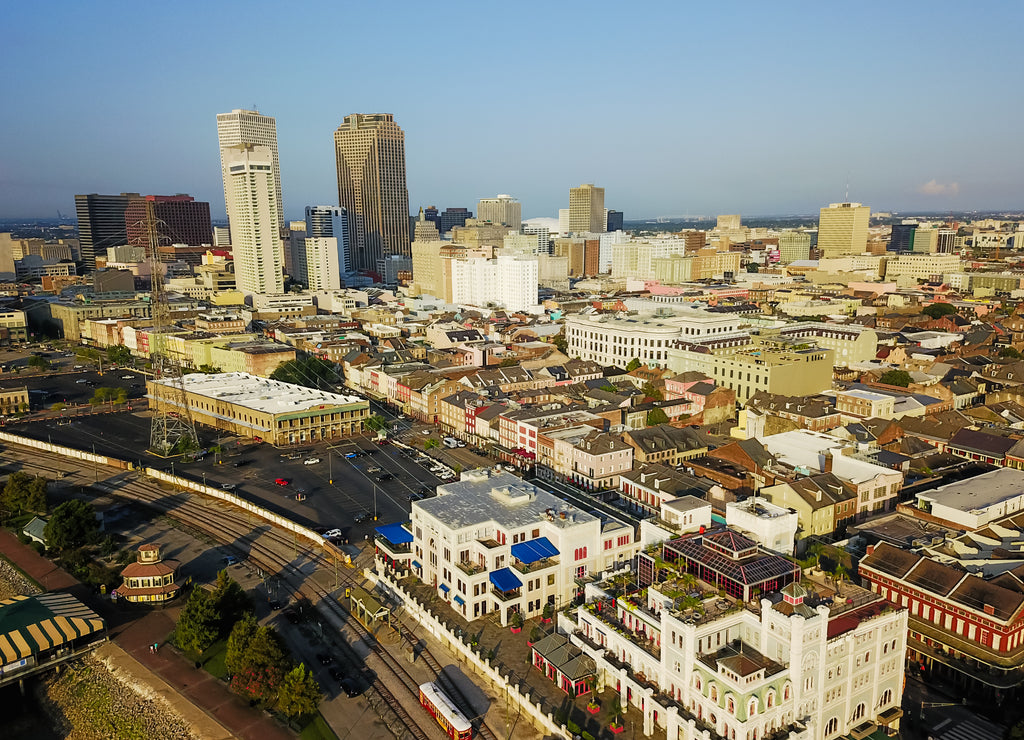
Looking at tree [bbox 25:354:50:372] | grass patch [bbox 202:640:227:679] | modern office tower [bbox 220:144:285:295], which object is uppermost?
modern office tower [bbox 220:144:285:295]

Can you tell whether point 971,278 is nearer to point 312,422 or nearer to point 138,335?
point 312,422

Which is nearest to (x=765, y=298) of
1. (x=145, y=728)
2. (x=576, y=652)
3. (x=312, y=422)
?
(x=312, y=422)

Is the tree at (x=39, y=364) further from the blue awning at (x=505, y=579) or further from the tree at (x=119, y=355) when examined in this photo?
the blue awning at (x=505, y=579)

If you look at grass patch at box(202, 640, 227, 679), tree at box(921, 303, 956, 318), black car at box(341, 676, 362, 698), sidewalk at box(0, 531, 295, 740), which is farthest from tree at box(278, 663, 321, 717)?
tree at box(921, 303, 956, 318)

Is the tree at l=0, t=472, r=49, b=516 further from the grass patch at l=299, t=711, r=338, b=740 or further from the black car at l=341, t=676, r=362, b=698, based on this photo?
the grass patch at l=299, t=711, r=338, b=740

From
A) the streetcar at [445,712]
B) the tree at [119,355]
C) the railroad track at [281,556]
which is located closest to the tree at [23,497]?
the railroad track at [281,556]

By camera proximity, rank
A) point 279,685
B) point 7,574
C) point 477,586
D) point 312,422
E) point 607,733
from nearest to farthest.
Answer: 1. point 607,733
2. point 279,685
3. point 477,586
4. point 7,574
5. point 312,422
